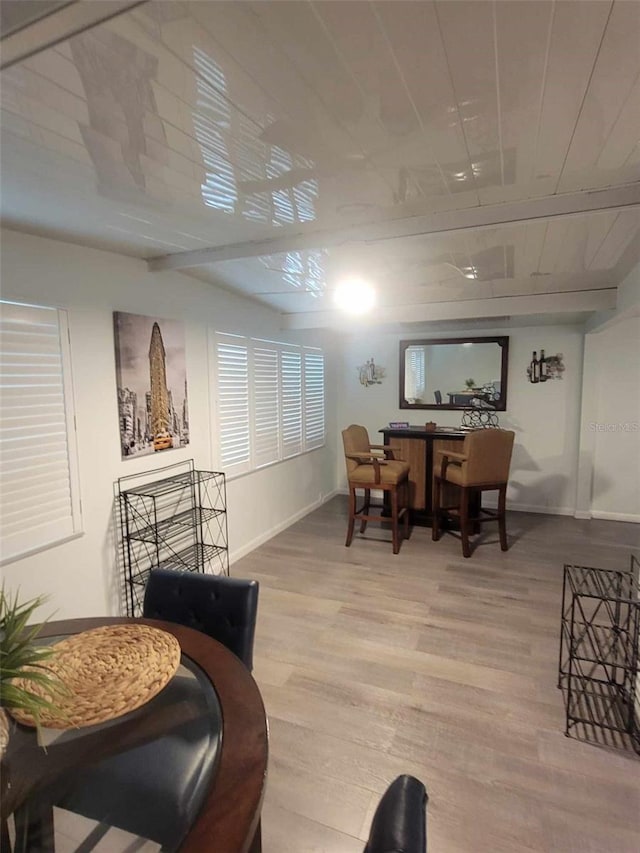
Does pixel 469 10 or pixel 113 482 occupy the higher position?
pixel 469 10

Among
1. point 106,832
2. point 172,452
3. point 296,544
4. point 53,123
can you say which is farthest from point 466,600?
point 53,123

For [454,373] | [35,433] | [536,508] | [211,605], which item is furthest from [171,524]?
[536,508]

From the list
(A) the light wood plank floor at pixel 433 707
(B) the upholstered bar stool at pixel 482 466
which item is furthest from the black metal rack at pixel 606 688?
(B) the upholstered bar stool at pixel 482 466

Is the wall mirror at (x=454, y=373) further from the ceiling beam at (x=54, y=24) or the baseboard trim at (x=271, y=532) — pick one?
the ceiling beam at (x=54, y=24)

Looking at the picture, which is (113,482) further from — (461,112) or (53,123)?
(461,112)

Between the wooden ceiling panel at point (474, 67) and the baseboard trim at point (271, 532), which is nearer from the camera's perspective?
the wooden ceiling panel at point (474, 67)

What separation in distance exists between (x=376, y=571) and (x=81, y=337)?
2.69m

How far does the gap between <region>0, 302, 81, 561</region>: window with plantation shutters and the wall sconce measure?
458 centimetres

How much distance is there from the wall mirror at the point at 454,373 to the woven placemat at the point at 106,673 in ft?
14.8

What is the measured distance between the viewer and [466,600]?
3041 mm

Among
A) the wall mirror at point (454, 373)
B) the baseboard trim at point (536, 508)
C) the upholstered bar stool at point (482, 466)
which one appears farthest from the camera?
the wall mirror at point (454, 373)

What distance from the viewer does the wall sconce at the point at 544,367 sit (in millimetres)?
4801

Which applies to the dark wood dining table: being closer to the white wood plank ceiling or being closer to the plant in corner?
the plant in corner

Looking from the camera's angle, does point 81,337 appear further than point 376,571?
No
